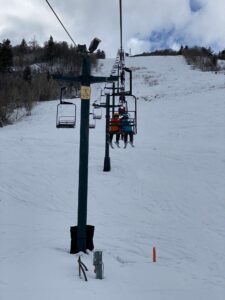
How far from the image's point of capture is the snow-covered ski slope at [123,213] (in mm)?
8680

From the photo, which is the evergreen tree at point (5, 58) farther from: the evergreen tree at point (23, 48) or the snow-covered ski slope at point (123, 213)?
the evergreen tree at point (23, 48)

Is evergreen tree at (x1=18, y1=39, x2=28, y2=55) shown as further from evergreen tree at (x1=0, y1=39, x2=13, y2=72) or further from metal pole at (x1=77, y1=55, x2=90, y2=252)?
metal pole at (x1=77, y1=55, x2=90, y2=252)

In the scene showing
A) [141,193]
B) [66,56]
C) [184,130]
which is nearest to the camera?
[141,193]

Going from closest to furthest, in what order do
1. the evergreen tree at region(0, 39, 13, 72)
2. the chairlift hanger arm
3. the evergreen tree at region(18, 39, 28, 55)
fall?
1. the chairlift hanger arm
2. the evergreen tree at region(0, 39, 13, 72)
3. the evergreen tree at region(18, 39, 28, 55)

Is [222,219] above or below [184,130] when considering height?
below

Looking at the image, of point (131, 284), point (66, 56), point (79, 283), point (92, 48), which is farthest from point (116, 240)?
point (66, 56)

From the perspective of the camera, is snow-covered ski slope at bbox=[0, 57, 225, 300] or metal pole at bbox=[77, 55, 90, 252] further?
metal pole at bbox=[77, 55, 90, 252]

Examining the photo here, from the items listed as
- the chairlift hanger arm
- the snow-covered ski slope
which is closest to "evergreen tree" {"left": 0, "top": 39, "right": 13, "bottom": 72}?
the snow-covered ski slope

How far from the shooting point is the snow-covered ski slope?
28.5 ft

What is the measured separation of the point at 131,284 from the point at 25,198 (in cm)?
902

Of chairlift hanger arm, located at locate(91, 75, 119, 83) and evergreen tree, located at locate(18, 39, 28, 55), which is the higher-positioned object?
evergreen tree, located at locate(18, 39, 28, 55)

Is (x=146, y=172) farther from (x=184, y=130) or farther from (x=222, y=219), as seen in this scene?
(x=184, y=130)

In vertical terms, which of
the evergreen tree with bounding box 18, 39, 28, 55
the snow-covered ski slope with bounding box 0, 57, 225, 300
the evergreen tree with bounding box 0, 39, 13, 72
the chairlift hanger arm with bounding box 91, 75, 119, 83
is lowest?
the snow-covered ski slope with bounding box 0, 57, 225, 300

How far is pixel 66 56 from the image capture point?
8131 cm
